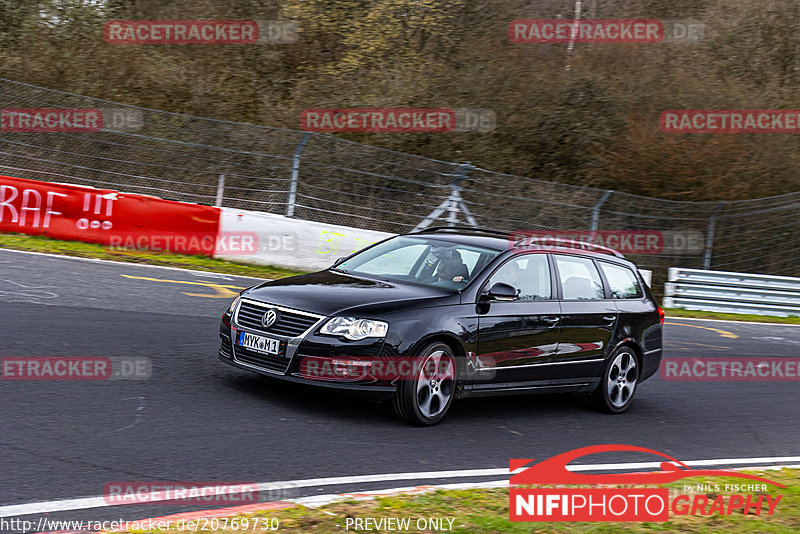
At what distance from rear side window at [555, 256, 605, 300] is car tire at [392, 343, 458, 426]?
5.70ft

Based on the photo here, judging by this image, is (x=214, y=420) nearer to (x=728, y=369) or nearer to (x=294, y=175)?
(x=728, y=369)

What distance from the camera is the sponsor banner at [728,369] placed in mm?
11781

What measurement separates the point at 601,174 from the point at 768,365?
10051mm

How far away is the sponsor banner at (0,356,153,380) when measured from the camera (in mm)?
7660

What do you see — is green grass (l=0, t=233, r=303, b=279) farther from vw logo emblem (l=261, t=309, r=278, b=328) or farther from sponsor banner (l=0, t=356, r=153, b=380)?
vw logo emblem (l=261, t=309, r=278, b=328)

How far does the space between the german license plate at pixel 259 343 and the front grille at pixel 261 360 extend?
3 cm

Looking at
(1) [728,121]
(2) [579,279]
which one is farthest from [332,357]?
(1) [728,121]

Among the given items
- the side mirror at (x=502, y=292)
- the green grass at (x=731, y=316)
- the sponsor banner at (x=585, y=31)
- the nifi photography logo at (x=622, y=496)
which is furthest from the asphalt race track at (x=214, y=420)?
the sponsor banner at (x=585, y=31)

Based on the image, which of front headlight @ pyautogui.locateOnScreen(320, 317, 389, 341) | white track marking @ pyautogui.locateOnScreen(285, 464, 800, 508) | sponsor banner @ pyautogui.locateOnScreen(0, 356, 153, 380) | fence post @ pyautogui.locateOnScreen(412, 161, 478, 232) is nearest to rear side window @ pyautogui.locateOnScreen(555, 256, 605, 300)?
front headlight @ pyautogui.locateOnScreen(320, 317, 389, 341)

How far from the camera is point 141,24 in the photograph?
83.7ft

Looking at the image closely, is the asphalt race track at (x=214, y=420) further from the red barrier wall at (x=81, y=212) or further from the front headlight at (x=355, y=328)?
the red barrier wall at (x=81, y=212)

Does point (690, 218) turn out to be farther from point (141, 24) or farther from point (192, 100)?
point (141, 24)

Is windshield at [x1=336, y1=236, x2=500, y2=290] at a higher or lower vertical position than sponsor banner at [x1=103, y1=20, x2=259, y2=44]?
lower

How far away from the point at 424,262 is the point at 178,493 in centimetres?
381
